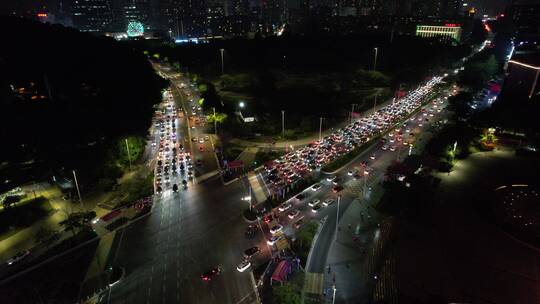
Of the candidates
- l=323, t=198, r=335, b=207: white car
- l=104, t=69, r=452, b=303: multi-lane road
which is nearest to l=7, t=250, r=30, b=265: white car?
l=104, t=69, r=452, b=303: multi-lane road

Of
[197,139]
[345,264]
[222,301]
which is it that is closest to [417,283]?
[345,264]

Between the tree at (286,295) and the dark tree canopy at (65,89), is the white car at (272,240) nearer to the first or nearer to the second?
the tree at (286,295)

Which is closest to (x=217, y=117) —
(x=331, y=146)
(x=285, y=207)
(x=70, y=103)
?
(x=331, y=146)

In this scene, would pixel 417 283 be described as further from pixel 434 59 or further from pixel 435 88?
pixel 434 59

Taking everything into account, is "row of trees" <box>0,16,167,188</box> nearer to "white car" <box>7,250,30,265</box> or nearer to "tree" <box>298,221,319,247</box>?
"white car" <box>7,250,30,265</box>

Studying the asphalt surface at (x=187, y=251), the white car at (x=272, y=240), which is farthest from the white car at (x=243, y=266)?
the white car at (x=272, y=240)
